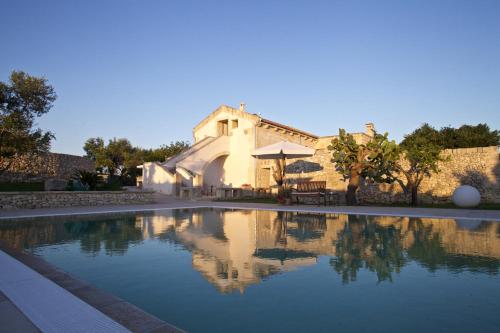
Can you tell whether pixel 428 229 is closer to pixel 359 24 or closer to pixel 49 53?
pixel 359 24

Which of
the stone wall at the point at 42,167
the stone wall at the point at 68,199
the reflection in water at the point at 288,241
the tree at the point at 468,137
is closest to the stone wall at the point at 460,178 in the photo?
the reflection in water at the point at 288,241

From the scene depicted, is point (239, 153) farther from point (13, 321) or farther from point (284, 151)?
point (13, 321)

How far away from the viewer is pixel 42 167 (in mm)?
28547

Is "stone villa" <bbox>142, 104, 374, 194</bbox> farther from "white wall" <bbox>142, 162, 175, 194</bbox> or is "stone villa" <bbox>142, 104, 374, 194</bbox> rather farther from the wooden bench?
the wooden bench

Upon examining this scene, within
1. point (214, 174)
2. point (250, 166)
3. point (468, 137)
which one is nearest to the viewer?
point (250, 166)

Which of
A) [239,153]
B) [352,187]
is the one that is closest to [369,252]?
[352,187]

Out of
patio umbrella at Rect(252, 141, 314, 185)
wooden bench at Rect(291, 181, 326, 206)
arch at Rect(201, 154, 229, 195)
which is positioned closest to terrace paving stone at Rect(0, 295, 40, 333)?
wooden bench at Rect(291, 181, 326, 206)

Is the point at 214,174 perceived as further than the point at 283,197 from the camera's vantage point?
Yes

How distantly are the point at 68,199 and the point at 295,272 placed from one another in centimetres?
1427

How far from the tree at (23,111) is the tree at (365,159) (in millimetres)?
18054

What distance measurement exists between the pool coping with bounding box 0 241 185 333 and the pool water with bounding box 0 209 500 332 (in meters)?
0.29

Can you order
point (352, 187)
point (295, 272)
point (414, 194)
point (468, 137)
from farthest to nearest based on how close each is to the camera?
point (468, 137), point (352, 187), point (414, 194), point (295, 272)

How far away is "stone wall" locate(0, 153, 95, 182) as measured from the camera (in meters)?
26.0

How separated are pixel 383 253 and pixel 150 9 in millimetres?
15855
